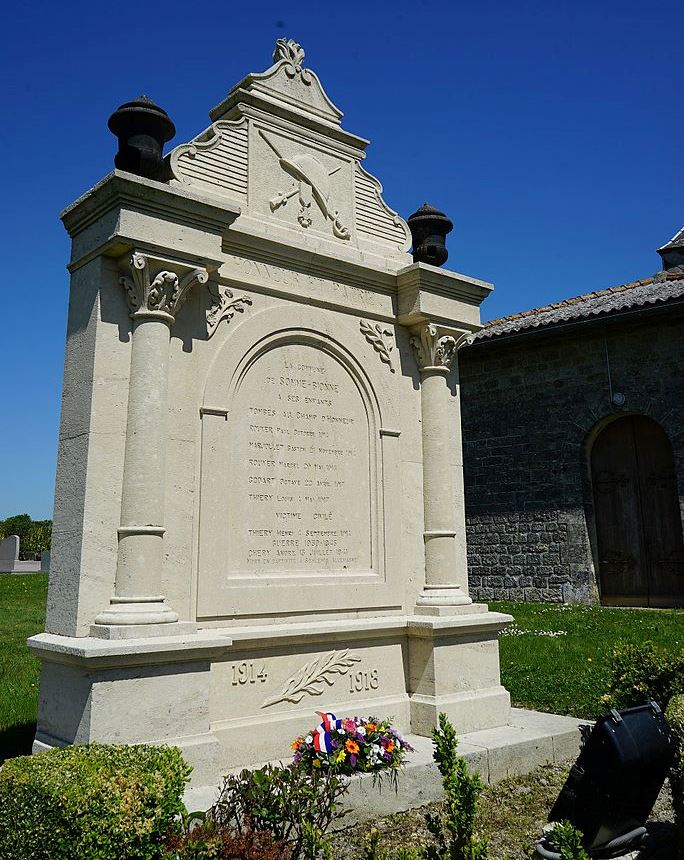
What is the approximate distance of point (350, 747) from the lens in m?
A: 4.53

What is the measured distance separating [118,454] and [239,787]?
82.5 inches

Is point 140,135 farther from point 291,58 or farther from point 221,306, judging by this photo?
point 291,58

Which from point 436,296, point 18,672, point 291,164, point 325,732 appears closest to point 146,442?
point 325,732

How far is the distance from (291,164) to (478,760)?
15.5ft

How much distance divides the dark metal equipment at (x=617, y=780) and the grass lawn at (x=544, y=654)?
252cm

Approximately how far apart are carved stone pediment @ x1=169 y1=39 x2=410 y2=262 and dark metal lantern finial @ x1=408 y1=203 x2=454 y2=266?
11cm

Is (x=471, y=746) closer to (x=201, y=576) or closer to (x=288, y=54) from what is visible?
(x=201, y=576)

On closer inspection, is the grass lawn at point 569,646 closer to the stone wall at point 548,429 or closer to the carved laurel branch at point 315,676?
the stone wall at point 548,429

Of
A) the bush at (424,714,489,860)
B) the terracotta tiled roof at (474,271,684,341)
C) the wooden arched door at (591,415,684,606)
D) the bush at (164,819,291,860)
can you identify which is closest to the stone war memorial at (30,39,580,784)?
the bush at (164,819,291,860)

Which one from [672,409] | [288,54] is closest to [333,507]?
[288,54]

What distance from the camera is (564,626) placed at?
33.9 ft

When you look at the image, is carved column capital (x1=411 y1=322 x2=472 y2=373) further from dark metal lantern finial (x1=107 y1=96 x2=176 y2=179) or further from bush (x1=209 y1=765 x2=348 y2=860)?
bush (x1=209 y1=765 x2=348 y2=860)

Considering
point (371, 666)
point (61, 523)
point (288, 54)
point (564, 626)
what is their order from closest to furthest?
1. point (61, 523)
2. point (371, 666)
3. point (288, 54)
4. point (564, 626)

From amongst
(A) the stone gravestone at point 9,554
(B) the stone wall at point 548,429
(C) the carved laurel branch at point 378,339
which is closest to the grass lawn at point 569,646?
(B) the stone wall at point 548,429
